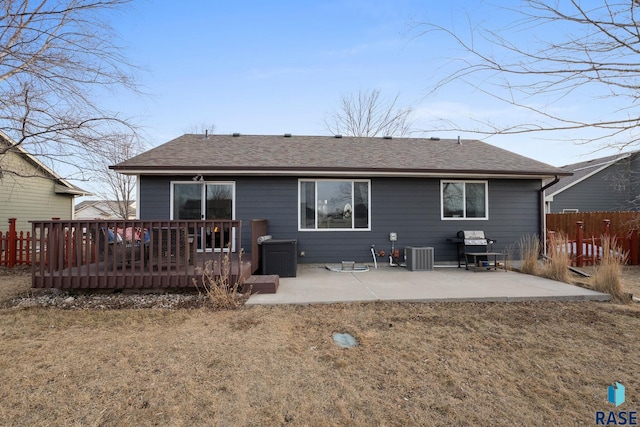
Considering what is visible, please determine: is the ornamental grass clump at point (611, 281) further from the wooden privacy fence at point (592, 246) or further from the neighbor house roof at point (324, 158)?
the neighbor house roof at point (324, 158)

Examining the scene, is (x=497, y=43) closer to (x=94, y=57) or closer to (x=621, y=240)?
(x=94, y=57)

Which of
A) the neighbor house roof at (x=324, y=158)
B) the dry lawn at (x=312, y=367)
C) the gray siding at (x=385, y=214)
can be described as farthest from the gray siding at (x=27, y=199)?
the dry lawn at (x=312, y=367)

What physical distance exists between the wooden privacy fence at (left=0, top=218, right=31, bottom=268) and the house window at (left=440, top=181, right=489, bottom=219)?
11.5 m

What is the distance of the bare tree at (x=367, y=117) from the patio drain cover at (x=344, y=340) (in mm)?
16764

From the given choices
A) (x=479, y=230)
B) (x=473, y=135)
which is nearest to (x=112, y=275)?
(x=473, y=135)

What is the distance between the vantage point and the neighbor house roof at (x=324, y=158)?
23.4ft

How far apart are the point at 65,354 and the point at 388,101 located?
61.5 feet

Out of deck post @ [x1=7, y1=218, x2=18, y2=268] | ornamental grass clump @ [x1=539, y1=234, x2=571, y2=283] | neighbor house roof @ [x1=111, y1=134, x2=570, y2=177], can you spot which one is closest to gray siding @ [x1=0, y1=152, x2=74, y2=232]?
deck post @ [x1=7, y1=218, x2=18, y2=268]

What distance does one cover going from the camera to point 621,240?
8.80 m

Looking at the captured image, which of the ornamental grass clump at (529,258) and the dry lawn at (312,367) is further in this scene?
the ornamental grass clump at (529,258)

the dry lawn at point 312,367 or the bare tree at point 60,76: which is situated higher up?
the bare tree at point 60,76

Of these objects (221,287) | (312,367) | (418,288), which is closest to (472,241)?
(418,288)

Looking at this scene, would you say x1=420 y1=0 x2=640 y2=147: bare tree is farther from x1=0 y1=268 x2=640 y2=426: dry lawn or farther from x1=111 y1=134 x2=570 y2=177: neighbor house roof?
x1=111 y1=134 x2=570 y2=177: neighbor house roof

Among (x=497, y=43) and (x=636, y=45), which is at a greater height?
(x=497, y=43)
